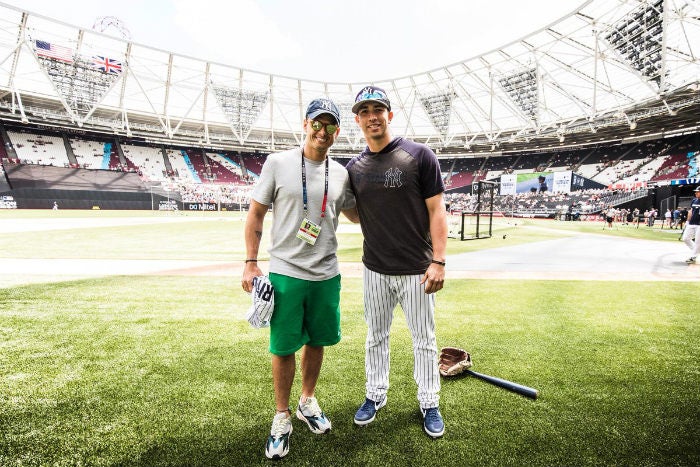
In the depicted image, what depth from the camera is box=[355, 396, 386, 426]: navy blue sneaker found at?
2426 mm

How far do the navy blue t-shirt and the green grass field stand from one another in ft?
3.78

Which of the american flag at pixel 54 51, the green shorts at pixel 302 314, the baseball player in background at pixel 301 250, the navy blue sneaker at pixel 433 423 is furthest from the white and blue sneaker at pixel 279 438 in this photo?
the american flag at pixel 54 51

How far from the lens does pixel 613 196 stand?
115ft

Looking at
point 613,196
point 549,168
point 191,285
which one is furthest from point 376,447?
point 549,168

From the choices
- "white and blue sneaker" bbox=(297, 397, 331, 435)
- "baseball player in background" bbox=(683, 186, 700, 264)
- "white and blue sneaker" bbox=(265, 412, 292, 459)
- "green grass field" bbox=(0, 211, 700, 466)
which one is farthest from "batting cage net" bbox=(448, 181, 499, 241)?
"white and blue sneaker" bbox=(265, 412, 292, 459)

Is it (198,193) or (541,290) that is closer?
(541,290)

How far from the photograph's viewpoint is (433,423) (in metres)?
2.34

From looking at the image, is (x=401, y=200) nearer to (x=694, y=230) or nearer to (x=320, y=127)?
(x=320, y=127)

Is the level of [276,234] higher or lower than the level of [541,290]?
higher

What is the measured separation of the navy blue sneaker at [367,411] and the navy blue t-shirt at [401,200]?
97 centimetres

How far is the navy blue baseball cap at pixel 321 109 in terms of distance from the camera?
7.75 feet

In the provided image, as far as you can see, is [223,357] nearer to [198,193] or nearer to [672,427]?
[672,427]

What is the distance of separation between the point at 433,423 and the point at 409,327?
639mm

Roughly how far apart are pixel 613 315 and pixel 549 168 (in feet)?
A: 151
